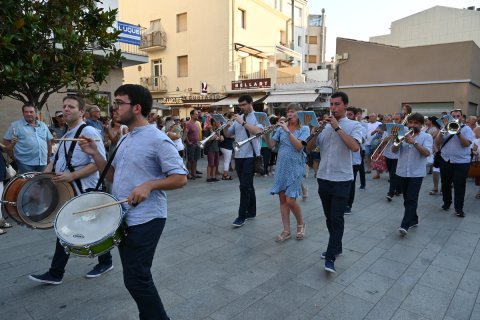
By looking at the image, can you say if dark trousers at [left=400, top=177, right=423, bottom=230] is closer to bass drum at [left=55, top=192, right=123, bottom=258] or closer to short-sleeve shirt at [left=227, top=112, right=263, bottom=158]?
short-sleeve shirt at [left=227, top=112, right=263, bottom=158]

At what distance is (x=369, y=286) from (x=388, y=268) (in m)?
0.58

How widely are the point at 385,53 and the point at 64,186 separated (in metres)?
17.5

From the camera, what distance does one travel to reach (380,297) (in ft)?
10.8

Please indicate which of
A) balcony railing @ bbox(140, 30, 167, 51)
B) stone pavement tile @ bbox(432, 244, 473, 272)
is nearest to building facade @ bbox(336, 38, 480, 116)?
stone pavement tile @ bbox(432, 244, 473, 272)

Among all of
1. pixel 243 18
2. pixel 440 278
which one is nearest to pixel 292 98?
pixel 243 18

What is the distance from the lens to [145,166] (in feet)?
7.60

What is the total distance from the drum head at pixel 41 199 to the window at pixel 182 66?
23586mm

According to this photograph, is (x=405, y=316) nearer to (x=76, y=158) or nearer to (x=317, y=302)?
(x=317, y=302)

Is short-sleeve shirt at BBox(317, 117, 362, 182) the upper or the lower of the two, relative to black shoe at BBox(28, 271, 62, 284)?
upper

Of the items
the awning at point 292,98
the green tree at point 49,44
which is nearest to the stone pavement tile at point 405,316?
the green tree at point 49,44

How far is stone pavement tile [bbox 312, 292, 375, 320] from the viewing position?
2.97m

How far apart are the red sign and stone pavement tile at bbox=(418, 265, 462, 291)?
746 inches

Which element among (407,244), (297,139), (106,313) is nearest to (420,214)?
(407,244)

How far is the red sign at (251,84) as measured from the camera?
71.9 feet
